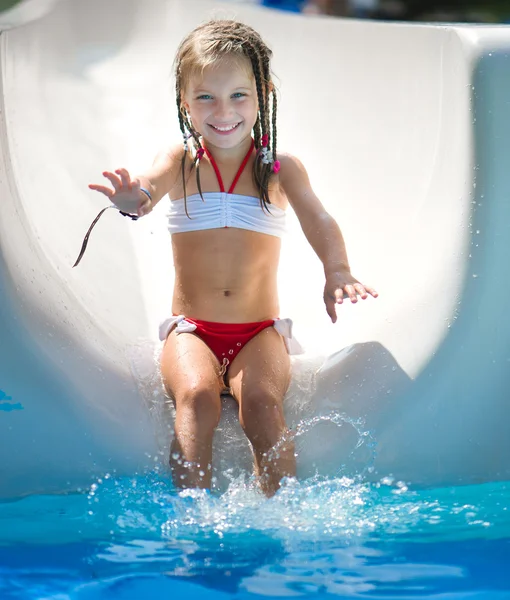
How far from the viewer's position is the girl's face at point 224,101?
199 cm

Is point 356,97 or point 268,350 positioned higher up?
point 356,97

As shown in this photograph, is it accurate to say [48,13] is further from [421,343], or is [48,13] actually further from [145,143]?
[421,343]

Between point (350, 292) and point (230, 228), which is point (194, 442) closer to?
point (350, 292)

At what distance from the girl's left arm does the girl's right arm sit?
0.84ft

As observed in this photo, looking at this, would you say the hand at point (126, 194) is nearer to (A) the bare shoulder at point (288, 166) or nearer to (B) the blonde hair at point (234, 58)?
(B) the blonde hair at point (234, 58)

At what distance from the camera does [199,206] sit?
6.84ft

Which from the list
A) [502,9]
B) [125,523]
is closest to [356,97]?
[125,523]

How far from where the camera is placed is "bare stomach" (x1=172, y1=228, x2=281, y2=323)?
6.72 ft

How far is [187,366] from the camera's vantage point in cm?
189

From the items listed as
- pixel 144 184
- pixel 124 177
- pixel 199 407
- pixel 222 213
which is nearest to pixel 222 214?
pixel 222 213

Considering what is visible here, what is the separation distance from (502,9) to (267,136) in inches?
239

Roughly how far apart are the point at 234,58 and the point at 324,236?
44 cm

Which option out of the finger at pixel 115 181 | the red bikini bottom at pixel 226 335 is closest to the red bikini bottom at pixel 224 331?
the red bikini bottom at pixel 226 335

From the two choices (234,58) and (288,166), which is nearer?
(234,58)
